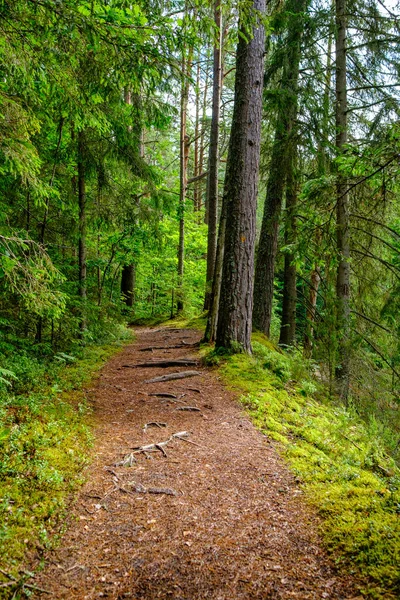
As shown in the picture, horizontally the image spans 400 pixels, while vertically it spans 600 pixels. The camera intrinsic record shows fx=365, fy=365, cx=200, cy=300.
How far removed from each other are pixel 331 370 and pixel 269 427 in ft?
10.2

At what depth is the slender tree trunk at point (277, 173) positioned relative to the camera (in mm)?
8780

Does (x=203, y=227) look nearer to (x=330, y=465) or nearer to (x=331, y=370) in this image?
(x=331, y=370)

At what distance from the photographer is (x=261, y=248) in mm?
9406

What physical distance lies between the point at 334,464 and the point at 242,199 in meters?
4.87

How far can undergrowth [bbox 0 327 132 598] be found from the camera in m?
2.38

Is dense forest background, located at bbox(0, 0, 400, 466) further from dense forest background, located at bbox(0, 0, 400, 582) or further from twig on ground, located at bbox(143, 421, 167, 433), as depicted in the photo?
twig on ground, located at bbox(143, 421, 167, 433)

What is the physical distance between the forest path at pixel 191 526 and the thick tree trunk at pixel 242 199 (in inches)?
103

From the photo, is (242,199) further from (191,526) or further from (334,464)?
(191,526)

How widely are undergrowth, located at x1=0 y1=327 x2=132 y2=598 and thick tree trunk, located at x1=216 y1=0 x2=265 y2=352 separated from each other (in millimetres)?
3033

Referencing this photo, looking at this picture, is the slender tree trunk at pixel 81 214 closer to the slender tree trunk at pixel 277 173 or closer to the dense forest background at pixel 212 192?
the dense forest background at pixel 212 192

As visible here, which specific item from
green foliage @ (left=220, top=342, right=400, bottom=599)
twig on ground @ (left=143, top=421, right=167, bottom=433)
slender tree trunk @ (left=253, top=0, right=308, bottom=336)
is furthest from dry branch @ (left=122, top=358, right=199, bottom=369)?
twig on ground @ (left=143, top=421, right=167, bottom=433)

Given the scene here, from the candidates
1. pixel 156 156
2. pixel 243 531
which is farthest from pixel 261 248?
pixel 156 156

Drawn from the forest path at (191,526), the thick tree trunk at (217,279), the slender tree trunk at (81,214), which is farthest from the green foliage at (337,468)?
the slender tree trunk at (81,214)

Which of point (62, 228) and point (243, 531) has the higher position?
point (62, 228)
